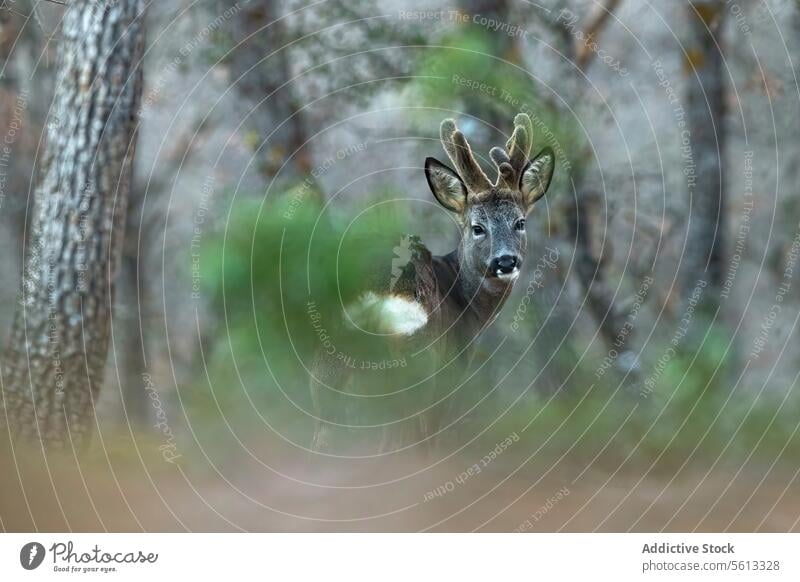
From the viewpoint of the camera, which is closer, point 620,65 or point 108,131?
point 108,131

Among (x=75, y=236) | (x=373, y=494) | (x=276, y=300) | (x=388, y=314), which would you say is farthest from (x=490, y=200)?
(x=75, y=236)

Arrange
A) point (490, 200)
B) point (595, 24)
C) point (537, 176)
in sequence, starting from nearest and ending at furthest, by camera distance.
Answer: point (490, 200) < point (537, 176) < point (595, 24)

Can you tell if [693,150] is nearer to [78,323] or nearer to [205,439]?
[205,439]

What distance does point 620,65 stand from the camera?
12.6 feet

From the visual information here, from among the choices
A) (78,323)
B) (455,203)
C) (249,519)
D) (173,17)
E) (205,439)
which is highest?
(173,17)

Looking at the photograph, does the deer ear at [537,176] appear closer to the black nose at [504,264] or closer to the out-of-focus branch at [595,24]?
the black nose at [504,264]

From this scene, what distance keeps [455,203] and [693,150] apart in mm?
946

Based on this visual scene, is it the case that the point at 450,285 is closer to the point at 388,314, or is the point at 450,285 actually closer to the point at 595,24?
the point at 388,314

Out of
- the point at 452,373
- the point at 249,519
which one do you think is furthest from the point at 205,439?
the point at 452,373

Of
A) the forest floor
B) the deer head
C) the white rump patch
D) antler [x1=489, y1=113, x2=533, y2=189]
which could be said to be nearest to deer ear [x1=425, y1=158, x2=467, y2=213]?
the deer head

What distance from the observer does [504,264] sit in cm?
354

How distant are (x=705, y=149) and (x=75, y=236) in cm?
227

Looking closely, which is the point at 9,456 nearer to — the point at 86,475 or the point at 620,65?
the point at 86,475

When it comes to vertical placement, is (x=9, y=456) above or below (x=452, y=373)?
below
